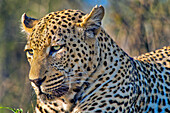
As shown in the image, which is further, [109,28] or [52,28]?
[109,28]

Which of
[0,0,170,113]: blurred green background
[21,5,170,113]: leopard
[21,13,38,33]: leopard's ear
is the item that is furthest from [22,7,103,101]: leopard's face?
[0,0,170,113]: blurred green background

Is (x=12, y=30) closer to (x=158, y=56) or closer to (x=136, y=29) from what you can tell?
(x=136, y=29)

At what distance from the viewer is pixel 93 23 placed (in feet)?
15.9

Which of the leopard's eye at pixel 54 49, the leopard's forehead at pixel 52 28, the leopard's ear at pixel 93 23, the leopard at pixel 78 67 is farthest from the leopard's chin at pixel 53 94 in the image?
the leopard's ear at pixel 93 23

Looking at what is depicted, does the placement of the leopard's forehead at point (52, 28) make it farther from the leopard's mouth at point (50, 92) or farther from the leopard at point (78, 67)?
the leopard's mouth at point (50, 92)

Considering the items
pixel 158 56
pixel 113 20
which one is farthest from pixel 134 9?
pixel 158 56

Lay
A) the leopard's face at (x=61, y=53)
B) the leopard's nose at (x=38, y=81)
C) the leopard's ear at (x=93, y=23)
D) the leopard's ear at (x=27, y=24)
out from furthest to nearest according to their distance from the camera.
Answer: the leopard's ear at (x=27, y=24), the leopard's ear at (x=93, y=23), the leopard's face at (x=61, y=53), the leopard's nose at (x=38, y=81)

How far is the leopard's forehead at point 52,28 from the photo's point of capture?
4691 millimetres

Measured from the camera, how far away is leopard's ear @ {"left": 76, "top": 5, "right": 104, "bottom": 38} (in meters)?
4.79

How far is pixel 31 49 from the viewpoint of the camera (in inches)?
193

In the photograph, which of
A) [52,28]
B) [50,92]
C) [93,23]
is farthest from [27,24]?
[50,92]

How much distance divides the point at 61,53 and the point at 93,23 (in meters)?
0.64

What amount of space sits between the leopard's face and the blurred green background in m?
6.88

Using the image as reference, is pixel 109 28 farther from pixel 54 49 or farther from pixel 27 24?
pixel 54 49
